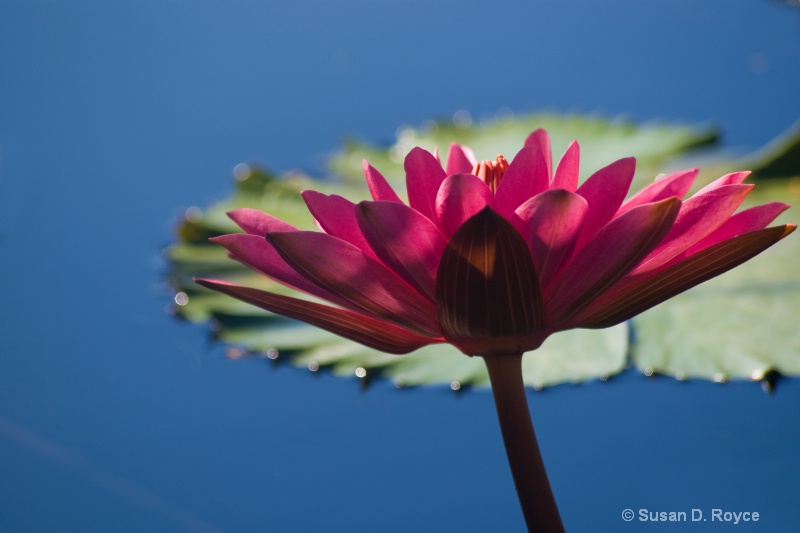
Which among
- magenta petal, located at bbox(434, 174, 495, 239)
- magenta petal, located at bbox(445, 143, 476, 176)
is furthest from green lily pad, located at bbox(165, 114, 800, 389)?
magenta petal, located at bbox(434, 174, 495, 239)

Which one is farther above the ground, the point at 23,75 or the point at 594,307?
the point at 23,75

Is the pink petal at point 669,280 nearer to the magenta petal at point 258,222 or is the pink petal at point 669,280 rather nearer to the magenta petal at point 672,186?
the magenta petal at point 672,186

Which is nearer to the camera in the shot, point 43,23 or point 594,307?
point 594,307

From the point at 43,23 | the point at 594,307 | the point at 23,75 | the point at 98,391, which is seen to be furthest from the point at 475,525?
the point at 43,23

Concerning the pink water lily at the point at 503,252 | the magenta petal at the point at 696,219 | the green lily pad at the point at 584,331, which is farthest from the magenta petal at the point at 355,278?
the green lily pad at the point at 584,331

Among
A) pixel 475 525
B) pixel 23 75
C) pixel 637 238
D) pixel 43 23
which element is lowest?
pixel 475 525

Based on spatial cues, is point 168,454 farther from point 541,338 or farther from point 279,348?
point 541,338

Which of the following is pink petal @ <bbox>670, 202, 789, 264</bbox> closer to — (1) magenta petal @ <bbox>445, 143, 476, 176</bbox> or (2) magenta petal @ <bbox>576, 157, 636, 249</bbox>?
(2) magenta petal @ <bbox>576, 157, 636, 249</bbox>
